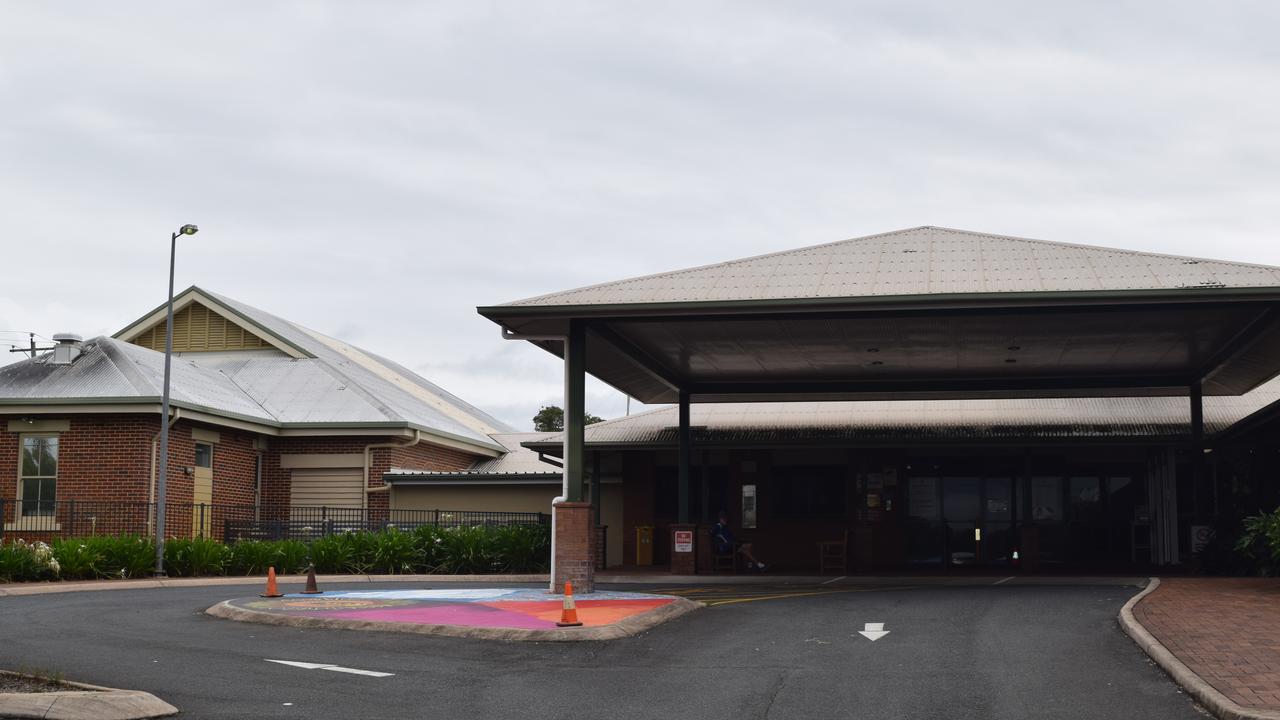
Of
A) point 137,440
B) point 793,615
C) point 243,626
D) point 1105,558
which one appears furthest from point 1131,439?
point 137,440

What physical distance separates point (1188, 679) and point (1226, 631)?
10.2 feet

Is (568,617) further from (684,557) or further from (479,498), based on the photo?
(479,498)

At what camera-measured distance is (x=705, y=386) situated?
30.1 metres

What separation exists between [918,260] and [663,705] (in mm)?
12086

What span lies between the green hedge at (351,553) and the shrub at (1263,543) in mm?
13208

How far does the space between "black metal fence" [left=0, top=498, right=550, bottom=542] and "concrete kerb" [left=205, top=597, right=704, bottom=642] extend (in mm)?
12423

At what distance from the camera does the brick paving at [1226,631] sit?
10602 millimetres

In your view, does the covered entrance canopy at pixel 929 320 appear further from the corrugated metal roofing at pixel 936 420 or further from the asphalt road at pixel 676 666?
the asphalt road at pixel 676 666

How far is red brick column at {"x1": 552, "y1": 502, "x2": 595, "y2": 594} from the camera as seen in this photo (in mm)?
20094

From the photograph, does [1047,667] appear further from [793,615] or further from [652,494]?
[652,494]

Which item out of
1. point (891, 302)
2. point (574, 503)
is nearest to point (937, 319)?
point (891, 302)

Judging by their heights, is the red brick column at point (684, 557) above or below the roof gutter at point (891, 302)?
below

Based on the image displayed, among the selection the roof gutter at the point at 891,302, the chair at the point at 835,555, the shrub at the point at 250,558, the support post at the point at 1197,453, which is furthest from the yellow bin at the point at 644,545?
the roof gutter at the point at 891,302

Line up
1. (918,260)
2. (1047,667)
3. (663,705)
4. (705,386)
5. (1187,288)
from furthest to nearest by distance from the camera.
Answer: (705,386) < (918,260) < (1187,288) < (1047,667) < (663,705)
